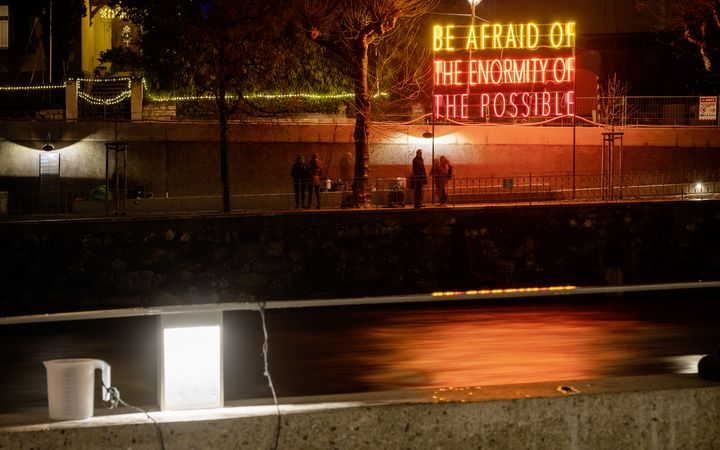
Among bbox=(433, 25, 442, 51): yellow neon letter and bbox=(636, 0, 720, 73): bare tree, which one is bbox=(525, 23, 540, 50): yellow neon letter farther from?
bbox=(636, 0, 720, 73): bare tree

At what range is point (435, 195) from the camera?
30.7 metres

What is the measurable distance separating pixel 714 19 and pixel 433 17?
1069cm

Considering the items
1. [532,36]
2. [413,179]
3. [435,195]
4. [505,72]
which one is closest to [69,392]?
[413,179]

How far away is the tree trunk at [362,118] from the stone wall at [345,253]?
13.5 feet

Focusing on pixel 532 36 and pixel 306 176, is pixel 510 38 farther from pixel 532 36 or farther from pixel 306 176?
pixel 306 176

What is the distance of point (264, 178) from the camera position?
3556 cm

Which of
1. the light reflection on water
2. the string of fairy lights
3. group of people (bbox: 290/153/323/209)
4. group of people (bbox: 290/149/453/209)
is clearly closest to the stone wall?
group of people (bbox: 290/149/453/209)

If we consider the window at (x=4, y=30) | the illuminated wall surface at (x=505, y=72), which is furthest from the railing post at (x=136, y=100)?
the window at (x=4, y=30)

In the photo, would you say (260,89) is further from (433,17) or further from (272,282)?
(272,282)

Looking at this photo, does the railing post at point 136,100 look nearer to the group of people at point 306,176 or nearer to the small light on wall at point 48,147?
the small light on wall at point 48,147

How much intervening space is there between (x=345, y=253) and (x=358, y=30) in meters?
8.07

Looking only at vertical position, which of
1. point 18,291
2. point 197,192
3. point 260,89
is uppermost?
point 260,89

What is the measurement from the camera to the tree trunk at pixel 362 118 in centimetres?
2947

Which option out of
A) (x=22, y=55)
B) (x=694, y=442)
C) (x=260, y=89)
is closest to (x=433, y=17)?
(x=260, y=89)
